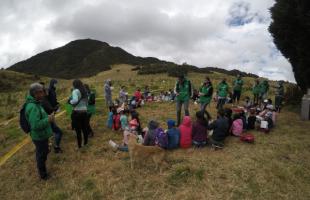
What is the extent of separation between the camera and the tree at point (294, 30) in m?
11.5

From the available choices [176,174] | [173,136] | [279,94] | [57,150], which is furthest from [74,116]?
[279,94]

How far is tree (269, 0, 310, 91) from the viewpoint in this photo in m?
11.5

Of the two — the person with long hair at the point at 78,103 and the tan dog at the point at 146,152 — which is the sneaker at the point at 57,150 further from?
the tan dog at the point at 146,152

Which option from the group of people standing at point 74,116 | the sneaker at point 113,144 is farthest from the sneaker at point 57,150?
the sneaker at point 113,144

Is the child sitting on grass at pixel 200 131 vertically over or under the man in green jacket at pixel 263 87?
under

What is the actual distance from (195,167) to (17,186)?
4786mm

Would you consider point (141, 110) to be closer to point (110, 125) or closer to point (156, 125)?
point (110, 125)

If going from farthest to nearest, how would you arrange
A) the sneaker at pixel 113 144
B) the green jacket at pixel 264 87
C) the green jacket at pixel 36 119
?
the green jacket at pixel 264 87
the sneaker at pixel 113 144
the green jacket at pixel 36 119

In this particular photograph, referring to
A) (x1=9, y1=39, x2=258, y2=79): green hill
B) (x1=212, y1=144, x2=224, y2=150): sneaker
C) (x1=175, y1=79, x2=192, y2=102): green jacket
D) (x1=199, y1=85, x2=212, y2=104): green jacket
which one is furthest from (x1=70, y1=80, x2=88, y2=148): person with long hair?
(x1=9, y1=39, x2=258, y2=79): green hill

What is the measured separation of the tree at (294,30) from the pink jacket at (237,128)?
512cm

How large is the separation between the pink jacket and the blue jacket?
7.73ft

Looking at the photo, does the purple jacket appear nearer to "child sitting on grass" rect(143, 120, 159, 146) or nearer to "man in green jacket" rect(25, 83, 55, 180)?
"child sitting on grass" rect(143, 120, 159, 146)

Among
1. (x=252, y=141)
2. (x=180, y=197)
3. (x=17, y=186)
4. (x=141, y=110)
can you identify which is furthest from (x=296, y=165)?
(x=141, y=110)

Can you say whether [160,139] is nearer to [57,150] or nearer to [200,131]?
[200,131]
